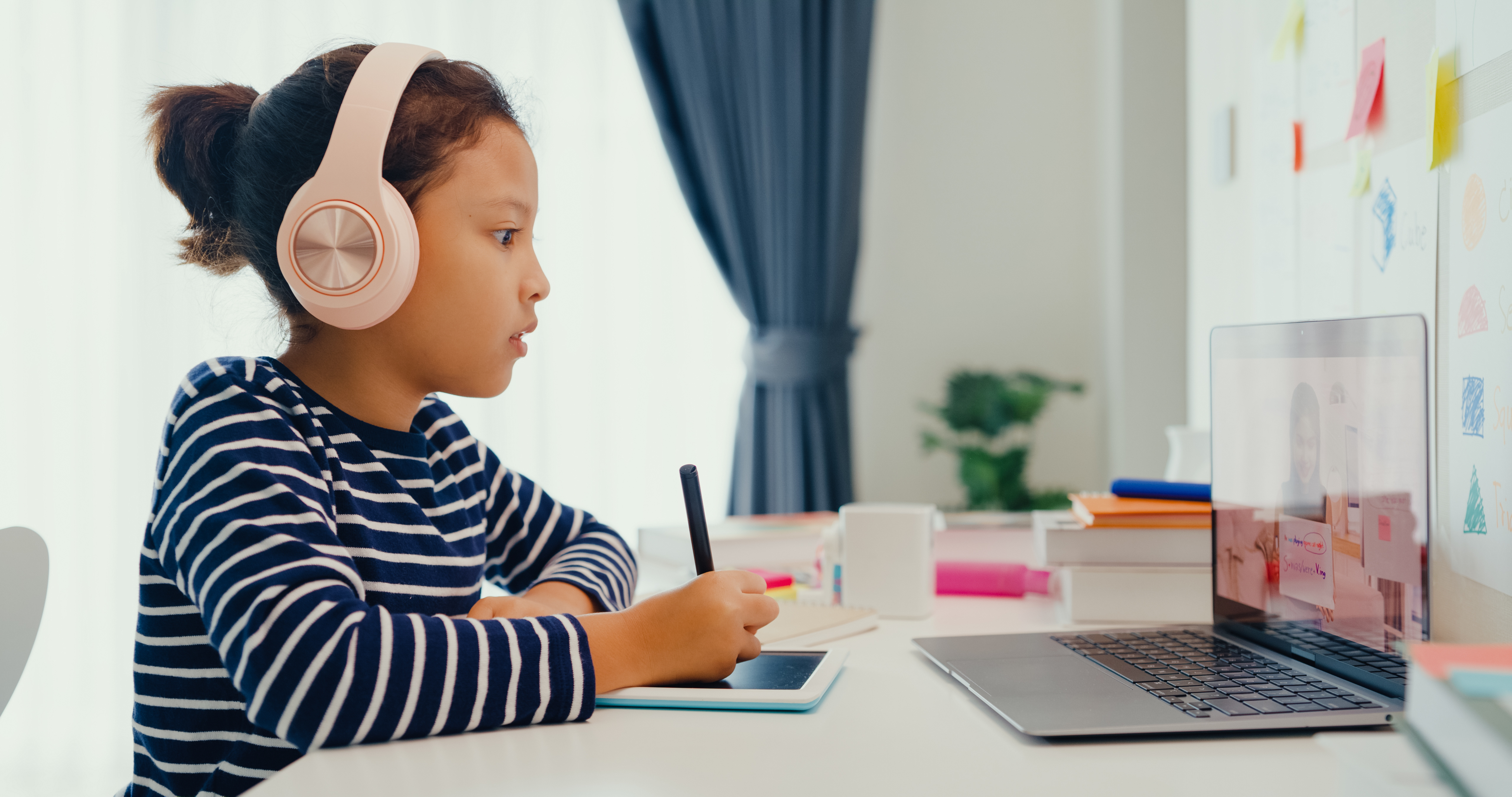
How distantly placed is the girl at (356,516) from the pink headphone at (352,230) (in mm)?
50

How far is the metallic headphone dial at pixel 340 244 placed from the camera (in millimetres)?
685

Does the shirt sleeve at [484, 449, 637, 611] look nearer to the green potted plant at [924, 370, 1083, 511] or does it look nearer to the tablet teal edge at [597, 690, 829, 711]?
the tablet teal edge at [597, 690, 829, 711]

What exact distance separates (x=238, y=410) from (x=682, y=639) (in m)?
0.35

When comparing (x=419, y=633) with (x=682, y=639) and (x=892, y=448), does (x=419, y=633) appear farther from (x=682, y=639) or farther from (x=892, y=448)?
(x=892, y=448)

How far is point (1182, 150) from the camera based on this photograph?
205 centimetres

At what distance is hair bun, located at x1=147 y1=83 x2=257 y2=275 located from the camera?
78 centimetres

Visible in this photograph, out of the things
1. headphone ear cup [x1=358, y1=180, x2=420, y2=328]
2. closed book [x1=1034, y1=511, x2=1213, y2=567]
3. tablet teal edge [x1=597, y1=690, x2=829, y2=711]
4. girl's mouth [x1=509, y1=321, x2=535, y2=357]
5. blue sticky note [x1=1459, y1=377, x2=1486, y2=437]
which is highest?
headphone ear cup [x1=358, y1=180, x2=420, y2=328]

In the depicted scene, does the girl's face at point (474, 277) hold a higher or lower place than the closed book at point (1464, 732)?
higher

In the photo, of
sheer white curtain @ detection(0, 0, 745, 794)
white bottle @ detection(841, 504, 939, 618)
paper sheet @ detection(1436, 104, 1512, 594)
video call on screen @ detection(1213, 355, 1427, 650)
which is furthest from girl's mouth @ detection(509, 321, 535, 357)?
sheer white curtain @ detection(0, 0, 745, 794)

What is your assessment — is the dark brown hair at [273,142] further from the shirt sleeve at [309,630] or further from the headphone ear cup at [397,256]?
the shirt sleeve at [309,630]

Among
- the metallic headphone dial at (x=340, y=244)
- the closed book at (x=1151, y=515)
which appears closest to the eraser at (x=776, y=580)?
the closed book at (x=1151, y=515)

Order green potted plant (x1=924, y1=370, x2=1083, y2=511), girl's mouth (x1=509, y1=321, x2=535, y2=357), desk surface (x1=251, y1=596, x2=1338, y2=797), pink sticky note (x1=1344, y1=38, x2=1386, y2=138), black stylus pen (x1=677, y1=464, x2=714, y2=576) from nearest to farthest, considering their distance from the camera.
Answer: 1. desk surface (x1=251, y1=596, x2=1338, y2=797)
2. black stylus pen (x1=677, y1=464, x2=714, y2=576)
3. girl's mouth (x1=509, y1=321, x2=535, y2=357)
4. pink sticky note (x1=1344, y1=38, x2=1386, y2=138)
5. green potted plant (x1=924, y1=370, x2=1083, y2=511)

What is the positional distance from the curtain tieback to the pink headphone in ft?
6.14

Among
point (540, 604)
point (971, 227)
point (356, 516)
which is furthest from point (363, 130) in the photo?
point (971, 227)
